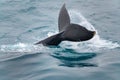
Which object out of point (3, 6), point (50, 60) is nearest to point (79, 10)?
point (3, 6)

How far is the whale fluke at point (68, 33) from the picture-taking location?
294 inches

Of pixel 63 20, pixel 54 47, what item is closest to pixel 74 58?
pixel 54 47

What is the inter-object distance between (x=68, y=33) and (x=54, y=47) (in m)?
0.43

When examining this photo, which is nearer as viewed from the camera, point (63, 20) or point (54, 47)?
point (54, 47)

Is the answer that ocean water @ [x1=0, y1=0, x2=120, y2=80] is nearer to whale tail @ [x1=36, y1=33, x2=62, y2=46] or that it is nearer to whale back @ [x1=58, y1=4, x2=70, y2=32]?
whale tail @ [x1=36, y1=33, x2=62, y2=46]

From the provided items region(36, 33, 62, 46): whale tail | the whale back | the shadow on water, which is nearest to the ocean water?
the shadow on water

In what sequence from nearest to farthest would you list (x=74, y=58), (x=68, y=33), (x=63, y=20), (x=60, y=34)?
(x=74, y=58), (x=68, y=33), (x=60, y=34), (x=63, y=20)

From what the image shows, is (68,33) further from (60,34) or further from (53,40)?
(53,40)

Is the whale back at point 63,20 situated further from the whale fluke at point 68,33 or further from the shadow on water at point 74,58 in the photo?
the shadow on water at point 74,58

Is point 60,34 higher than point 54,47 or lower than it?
higher

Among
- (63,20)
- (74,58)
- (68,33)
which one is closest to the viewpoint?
(74,58)

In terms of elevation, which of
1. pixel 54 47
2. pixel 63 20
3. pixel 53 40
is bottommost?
pixel 54 47

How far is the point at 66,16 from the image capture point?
8281 mm

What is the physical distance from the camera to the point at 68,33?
778 cm
